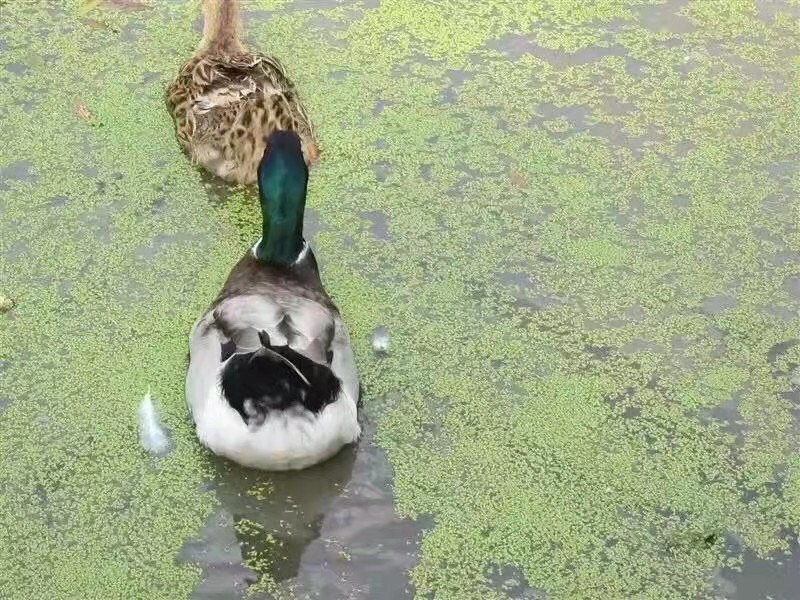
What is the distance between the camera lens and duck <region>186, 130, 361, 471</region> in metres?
2.69

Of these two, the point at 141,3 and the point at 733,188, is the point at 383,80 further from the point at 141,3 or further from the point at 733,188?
the point at 733,188

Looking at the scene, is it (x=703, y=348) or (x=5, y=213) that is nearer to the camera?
(x=703, y=348)

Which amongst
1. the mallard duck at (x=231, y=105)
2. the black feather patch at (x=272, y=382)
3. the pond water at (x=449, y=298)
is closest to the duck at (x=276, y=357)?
the black feather patch at (x=272, y=382)

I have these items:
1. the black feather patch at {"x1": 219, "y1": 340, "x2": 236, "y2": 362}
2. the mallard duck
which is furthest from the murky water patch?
the mallard duck

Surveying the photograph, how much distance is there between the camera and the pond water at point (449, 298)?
2.76 meters

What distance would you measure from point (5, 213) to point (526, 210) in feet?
6.01

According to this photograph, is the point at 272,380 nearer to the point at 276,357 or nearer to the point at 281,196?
the point at 276,357

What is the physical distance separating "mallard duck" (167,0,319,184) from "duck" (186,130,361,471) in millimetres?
572

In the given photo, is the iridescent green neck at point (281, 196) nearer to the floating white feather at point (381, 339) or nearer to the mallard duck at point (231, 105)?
the floating white feather at point (381, 339)

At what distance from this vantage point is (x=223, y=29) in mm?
4297

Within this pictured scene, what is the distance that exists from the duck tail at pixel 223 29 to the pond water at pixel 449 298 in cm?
28

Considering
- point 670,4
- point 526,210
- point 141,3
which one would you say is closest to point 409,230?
point 526,210

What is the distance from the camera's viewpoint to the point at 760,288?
370cm

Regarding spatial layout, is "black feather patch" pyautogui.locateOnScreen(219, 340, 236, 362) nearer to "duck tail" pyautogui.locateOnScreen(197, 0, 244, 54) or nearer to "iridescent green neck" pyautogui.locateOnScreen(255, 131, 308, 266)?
"iridescent green neck" pyautogui.locateOnScreen(255, 131, 308, 266)
